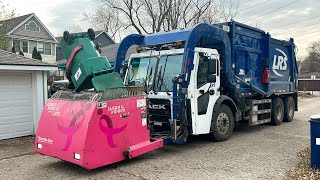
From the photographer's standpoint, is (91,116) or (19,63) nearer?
(91,116)

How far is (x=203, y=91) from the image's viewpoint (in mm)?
7980

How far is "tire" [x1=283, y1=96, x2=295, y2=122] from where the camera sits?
1234 cm

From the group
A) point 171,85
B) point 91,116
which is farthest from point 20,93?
point 91,116

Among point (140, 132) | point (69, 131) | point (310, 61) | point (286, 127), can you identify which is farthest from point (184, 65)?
point (310, 61)

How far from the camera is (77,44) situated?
6.83 m

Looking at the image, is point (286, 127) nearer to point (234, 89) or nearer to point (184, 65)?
point (234, 89)

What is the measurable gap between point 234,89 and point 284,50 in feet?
14.3

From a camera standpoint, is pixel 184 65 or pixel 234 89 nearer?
pixel 184 65

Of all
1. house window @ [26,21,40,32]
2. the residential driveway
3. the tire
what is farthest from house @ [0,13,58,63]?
the tire

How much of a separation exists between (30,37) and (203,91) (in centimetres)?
3217

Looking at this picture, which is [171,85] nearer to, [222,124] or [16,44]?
[222,124]

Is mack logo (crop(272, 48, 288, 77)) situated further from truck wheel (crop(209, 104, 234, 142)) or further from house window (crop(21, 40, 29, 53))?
house window (crop(21, 40, 29, 53))

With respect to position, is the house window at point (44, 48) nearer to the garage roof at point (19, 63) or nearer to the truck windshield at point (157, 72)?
the garage roof at point (19, 63)

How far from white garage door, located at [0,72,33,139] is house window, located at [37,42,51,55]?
1098 inches
